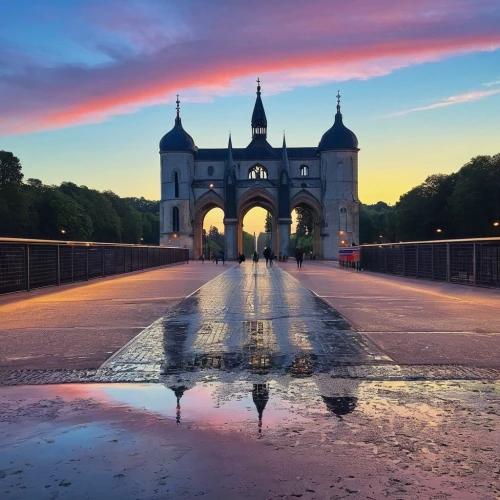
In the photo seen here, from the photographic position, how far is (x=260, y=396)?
5.50m

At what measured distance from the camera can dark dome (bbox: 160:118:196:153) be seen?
94.5 metres

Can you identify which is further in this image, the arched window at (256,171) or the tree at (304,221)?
the tree at (304,221)

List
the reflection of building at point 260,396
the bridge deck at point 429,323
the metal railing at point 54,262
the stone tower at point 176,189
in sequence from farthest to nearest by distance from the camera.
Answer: the stone tower at point 176,189 → the metal railing at point 54,262 → the bridge deck at point 429,323 → the reflection of building at point 260,396

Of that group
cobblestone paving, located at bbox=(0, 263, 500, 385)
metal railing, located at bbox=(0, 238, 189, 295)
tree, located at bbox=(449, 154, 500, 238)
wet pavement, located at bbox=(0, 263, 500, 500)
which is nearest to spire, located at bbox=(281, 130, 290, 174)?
tree, located at bbox=(449, 154, 500, 238)

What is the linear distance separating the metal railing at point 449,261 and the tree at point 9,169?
49.1 m

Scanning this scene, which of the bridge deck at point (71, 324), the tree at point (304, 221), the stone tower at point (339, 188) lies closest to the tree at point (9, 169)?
the stone tower at point (339, 188)

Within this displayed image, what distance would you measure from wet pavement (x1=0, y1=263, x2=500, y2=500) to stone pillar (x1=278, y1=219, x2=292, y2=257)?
82.9 meters

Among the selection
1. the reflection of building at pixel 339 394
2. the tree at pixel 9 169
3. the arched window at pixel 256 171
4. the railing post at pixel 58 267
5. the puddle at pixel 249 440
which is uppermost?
the arched window at pixel 256 171

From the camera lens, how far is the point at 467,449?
13.2 ft

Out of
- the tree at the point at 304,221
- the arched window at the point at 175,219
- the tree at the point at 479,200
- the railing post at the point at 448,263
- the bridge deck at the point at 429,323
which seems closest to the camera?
the bridge deck at the point at 429,323

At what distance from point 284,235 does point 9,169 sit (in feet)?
123

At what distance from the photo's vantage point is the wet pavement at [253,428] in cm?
344

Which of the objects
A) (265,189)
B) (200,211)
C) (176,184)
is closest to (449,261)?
(265,189)

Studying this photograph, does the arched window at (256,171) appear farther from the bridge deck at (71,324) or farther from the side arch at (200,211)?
the bridge deck at (71,324)
